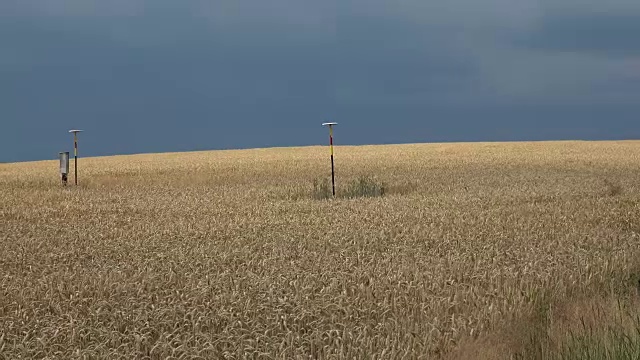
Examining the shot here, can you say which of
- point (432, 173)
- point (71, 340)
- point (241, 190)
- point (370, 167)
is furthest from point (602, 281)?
point (370, 167)

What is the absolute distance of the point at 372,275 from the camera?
8.96 m

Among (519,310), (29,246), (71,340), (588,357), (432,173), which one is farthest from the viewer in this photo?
(432,173)

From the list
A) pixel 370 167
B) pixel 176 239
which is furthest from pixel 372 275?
pixel 370 167

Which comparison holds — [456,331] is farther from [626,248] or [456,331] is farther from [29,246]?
[29,246]

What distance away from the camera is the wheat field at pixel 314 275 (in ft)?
20.7

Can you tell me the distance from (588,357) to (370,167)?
28967 millimetres

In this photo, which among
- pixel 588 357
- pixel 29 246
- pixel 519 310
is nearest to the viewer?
pixel 588 357

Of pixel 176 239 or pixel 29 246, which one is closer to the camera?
pixel 29 246

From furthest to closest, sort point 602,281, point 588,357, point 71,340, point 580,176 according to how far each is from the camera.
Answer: point 580,176 < point 602,281 < point 71,340 < point 588,357

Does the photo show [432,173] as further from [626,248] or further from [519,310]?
[519,310]

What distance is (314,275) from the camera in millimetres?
8484

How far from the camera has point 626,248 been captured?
36.6 ft

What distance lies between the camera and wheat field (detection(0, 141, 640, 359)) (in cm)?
630

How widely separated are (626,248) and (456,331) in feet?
18.6
